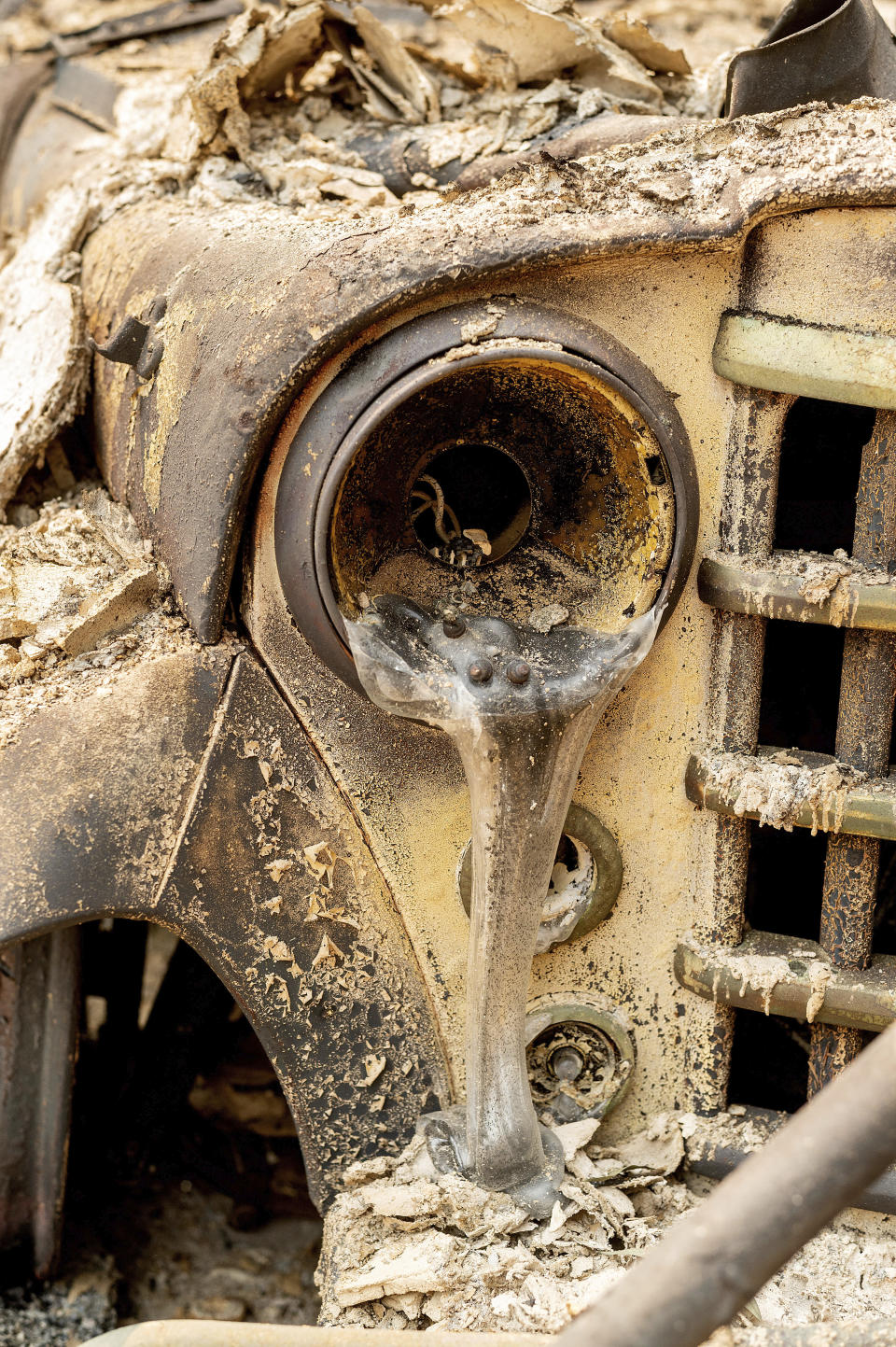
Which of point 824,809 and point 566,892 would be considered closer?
point 824,809

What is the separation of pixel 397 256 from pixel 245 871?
0.70 meters

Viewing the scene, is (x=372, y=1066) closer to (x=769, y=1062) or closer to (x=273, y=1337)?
(x=273, y=1337)

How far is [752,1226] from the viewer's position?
32.3 inches

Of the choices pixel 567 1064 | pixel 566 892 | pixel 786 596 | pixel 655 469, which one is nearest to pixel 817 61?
pixel 655 469

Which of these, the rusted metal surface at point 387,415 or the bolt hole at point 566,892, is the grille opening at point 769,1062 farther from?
the rusted metal surface at point 387,415

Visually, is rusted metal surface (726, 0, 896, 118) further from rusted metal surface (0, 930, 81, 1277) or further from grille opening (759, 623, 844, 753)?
rusted metal surface (0, 930, 81, 1277)

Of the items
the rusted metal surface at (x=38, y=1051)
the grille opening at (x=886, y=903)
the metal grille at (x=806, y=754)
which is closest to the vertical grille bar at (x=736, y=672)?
the metal grille at (x=806, y=754)

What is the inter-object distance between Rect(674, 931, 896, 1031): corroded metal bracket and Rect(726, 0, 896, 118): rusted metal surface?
945 mm

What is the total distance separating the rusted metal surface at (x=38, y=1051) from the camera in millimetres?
1591

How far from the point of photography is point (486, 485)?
1.45 metres

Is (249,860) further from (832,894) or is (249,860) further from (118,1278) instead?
(118,1278)

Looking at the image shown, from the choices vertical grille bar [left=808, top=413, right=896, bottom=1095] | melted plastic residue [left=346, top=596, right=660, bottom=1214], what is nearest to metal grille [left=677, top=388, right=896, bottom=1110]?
vertical grille bar [left=808, top=413, right=896, bottom=1095]

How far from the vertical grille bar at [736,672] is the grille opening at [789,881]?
32 cm

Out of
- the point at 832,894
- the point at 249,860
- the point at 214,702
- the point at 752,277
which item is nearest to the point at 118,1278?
the point at 249,860
